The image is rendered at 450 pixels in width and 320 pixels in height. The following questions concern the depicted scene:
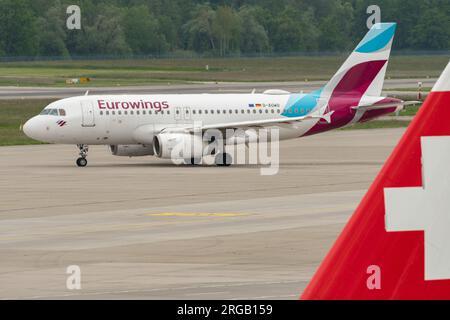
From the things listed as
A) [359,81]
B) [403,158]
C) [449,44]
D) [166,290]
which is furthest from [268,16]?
[403,158]

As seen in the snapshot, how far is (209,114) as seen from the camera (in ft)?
170

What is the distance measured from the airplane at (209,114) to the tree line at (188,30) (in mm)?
109746

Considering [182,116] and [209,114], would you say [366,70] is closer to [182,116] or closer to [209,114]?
[209,114]

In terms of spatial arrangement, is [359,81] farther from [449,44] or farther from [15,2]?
[15,2]

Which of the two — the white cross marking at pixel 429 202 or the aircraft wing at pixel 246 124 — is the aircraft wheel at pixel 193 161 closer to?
the aircraft wing at pixel 246 124

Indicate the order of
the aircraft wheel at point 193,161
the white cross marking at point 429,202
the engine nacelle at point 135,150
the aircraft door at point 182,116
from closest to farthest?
the white cross marking at point 429,202
the aircraft wheel at point 193,161
the aircraft door at point 182,116
the engine nacelle at point 135,150

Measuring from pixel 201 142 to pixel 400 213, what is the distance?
4446 cm

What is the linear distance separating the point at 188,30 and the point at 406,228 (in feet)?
594

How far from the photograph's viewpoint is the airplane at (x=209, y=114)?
167ft

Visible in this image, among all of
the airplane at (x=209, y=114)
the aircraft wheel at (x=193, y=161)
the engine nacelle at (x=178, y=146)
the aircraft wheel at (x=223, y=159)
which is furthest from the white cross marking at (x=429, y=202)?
the aircraft wheel at (x=193, y=161)

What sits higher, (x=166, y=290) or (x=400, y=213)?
(x=400, y=213)

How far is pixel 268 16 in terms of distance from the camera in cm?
18512

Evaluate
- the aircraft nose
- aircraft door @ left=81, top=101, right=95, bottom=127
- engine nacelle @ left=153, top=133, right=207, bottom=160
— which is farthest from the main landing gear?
engine nacelle @ left=153, top=133, right=207, bottom=160
